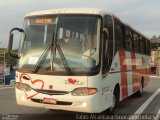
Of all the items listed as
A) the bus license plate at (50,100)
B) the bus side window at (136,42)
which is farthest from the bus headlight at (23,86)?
the bus side window at (136,42)

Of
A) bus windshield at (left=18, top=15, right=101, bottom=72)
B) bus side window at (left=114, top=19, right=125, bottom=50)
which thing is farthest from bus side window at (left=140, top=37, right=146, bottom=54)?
bus windshield at (left=18, top=15, right=101, bottom=72)

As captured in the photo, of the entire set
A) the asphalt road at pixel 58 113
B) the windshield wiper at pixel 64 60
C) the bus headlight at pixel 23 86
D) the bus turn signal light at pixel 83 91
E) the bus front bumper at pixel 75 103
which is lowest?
the asphalt road at pixel 58 113

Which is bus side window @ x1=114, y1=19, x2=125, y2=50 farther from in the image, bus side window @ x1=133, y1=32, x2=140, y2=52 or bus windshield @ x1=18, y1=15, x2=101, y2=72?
bus side window @ x1=133, y1=32, x2=140, y2=52

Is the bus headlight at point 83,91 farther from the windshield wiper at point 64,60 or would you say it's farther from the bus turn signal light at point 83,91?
the windshield wiper at point 64,60

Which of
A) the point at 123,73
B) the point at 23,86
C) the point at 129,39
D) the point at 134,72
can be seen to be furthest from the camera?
the point at 134,72

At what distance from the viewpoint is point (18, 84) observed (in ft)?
34.7

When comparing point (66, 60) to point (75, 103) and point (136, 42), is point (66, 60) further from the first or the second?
point (136, 42)

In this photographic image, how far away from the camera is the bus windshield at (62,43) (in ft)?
33.0

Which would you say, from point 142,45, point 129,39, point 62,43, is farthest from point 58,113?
point 142,45

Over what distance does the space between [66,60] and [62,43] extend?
0.52m

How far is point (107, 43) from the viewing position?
10656 millimetres

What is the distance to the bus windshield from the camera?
10070 mm

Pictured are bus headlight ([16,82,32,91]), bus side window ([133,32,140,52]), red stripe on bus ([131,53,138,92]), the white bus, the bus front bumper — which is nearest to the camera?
the bus front bumper

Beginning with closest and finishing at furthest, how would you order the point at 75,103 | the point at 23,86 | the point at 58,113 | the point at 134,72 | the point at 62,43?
1. the point at 75,103
2. the point at 62,43
3. the point at 23,86
4. the point at 58,113
5. the point at 134,72
